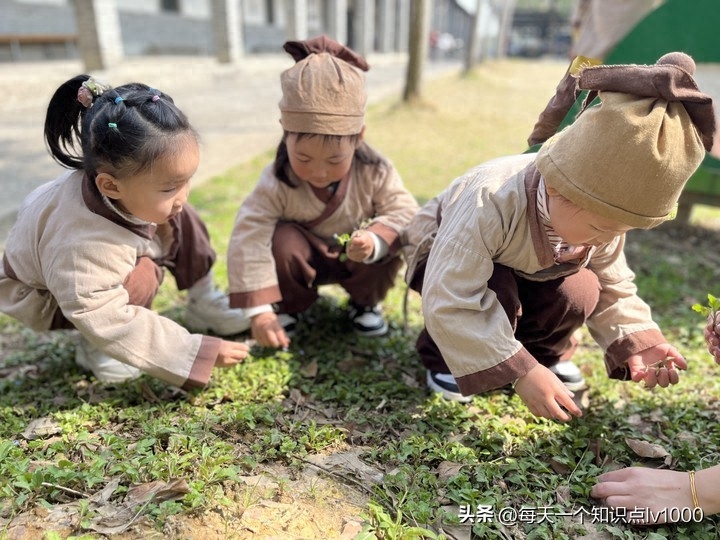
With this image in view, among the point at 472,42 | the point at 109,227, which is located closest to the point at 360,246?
the point at 109,227

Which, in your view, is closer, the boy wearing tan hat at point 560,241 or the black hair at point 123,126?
the boy wearing tan hat at point 560,241

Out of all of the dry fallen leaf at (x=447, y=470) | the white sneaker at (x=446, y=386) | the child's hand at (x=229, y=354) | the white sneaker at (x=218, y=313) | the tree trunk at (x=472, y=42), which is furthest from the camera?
the tree trunk at (x=472, y=42)

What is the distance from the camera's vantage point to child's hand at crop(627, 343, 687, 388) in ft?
6.35

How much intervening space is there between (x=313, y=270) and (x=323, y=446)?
905mm

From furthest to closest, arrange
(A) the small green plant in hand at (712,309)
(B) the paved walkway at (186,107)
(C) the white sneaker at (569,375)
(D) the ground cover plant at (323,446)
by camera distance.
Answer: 1. (B) the paved walkway at (186,107)
2. (C) the white sneaker at (569,375)
3. (A) the small green plant in hand at (712,309)
4. (D) the ground cover plant at (323,446)

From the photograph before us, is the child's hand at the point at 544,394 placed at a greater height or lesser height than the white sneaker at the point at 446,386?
greater

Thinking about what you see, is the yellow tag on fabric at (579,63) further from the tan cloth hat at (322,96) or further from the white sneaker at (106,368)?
the white sneaker at (106,368)

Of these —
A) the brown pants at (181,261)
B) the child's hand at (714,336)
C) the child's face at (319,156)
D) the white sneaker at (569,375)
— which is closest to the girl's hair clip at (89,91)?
the brown pants at (181,261)

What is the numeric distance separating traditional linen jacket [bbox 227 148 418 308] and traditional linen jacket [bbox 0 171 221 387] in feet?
1.36

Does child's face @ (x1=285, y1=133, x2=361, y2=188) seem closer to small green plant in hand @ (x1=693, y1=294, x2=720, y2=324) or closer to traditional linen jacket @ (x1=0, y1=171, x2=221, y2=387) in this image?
traditional linen jacket @ (x1=0, y1=171, x2=221, y2=387)

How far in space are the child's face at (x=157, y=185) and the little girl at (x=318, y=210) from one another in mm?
483

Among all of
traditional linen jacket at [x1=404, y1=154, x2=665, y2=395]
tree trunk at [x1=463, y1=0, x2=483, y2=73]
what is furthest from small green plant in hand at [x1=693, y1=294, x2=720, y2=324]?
tree trunk at [x1=463, y1=0, x2=483, y2=73]

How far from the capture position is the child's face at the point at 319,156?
7.70ft

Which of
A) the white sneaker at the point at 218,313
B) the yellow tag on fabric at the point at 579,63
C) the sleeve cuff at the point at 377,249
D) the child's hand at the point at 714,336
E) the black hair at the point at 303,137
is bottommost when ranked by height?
the white sneaker at the point at 218,313
